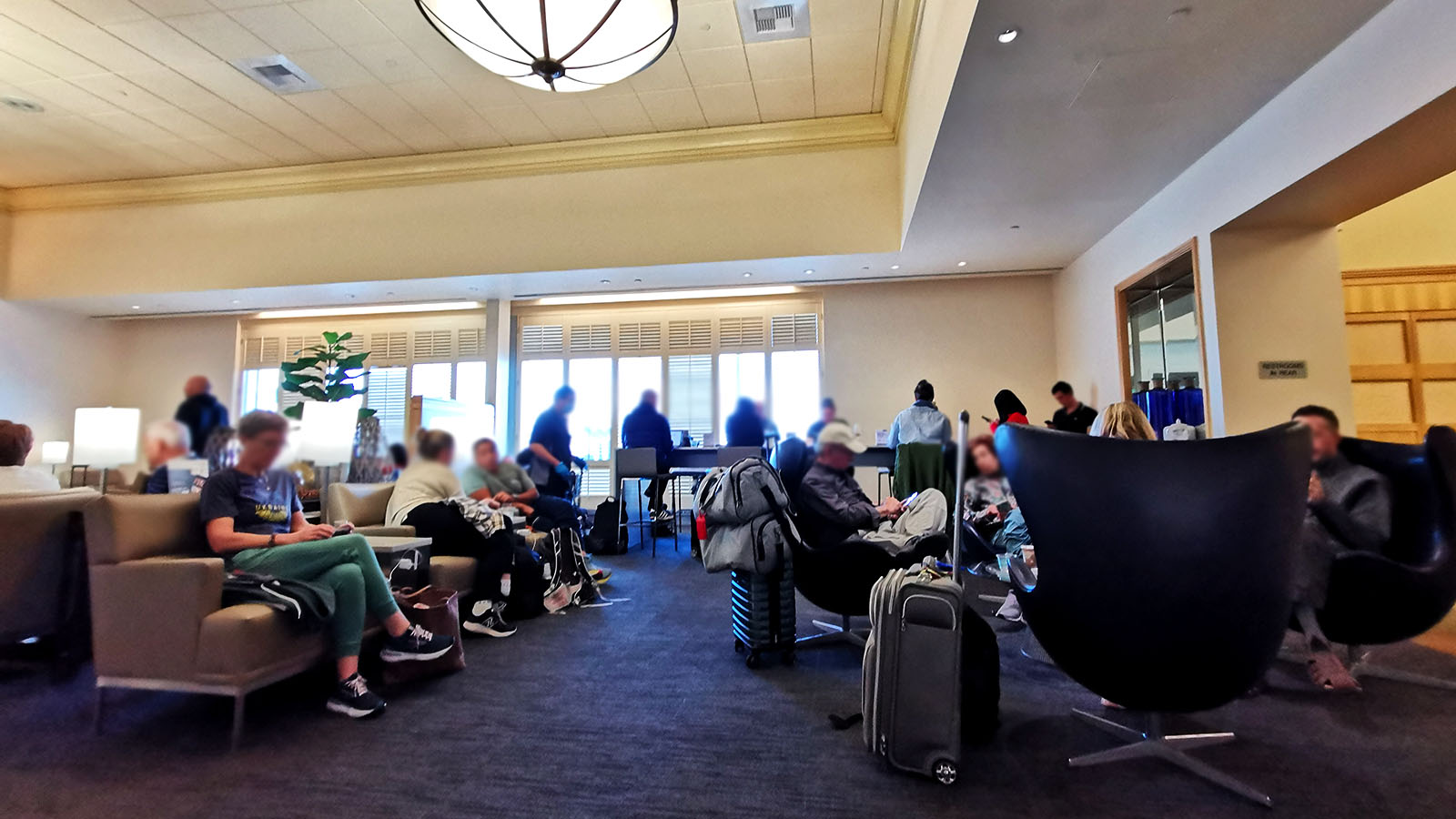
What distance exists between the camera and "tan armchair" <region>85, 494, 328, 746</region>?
218 centimetres

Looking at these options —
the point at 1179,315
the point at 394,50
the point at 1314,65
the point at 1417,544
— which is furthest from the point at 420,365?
the point at 394,50

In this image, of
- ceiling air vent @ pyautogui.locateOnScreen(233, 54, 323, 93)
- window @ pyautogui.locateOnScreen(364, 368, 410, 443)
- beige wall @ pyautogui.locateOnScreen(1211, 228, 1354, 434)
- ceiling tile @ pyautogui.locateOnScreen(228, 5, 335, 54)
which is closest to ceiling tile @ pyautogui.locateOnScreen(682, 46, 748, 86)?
ceiling tile @ pyautogui.locateOnScreen(228, 5, 335, 54)

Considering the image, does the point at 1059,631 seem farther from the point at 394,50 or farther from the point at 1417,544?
the point at 394,50

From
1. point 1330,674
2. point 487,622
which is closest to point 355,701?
point 487,622

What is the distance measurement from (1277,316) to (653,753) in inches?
89.3

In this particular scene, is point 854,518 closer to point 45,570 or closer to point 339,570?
point 339,570

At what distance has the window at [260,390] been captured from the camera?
0.74m

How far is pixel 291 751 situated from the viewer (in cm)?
212

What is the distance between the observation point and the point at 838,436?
87 cm

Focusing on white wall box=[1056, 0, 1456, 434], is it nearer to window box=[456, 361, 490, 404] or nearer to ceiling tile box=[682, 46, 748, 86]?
window box=[456, 361, 490, 404]

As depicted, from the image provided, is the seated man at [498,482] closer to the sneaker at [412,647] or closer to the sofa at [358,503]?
the sofa at [358,503]

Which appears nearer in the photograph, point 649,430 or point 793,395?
point 793,395

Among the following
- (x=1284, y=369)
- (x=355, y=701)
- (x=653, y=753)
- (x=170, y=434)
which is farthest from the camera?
(x=355, y=701)

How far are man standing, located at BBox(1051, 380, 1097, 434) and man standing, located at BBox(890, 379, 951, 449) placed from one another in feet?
0.69
